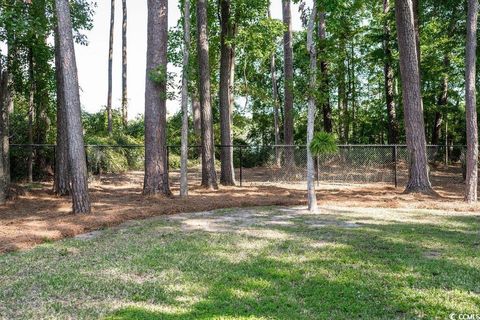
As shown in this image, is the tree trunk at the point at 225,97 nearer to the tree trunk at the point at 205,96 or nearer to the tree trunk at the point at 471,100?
the tree trunk at the point at 205,96

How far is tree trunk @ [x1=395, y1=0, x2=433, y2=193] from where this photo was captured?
11.8m

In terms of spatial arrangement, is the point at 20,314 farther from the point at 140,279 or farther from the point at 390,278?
the point at 390,278

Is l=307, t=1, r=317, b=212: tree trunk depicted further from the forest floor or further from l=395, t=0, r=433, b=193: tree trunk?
l=395, t=0, r=433, b=193: tree trunk

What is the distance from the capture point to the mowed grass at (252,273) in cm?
355

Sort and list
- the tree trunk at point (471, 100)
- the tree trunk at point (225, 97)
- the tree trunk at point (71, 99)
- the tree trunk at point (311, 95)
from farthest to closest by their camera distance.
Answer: the tree trunk at point (225, 97), the tree trunk at point (471, 100), the tree trunk at point (311, 95), the tree trunk at point (71, 99)

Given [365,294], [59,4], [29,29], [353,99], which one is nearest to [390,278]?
[365,294]

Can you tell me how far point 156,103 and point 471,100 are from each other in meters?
7.75

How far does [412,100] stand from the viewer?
1193 cm

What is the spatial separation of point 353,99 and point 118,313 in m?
28.5

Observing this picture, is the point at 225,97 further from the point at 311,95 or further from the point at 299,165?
the point at 311,95

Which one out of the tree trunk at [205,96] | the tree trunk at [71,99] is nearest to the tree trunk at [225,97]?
the tree trunk at [205,96]

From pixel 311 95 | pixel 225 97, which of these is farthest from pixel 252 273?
pixel 225 97

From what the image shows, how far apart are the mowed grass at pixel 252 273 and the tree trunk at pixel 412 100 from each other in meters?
4.44

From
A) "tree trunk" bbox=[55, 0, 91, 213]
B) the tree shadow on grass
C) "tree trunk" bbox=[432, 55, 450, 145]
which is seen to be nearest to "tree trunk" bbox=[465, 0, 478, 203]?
the tree shadow on grass
